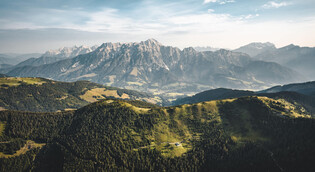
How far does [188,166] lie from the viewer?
18712cm

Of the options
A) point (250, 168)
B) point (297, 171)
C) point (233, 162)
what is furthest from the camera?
point (233, 162)

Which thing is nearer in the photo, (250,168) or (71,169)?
(250,168)

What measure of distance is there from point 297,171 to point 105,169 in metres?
182

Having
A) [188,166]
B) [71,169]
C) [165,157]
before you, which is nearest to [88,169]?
[71,169]

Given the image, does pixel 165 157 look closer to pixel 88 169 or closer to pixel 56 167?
pixel 88 169

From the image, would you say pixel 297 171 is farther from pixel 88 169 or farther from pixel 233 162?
pixel 88 169

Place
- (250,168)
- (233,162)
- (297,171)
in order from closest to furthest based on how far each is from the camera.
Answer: (297,171), (250,168), (233,162)

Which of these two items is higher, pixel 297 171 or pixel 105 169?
pixel 297 171

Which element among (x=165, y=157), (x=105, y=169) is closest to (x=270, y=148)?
(x=165, y=157)

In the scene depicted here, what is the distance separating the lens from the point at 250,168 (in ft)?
581

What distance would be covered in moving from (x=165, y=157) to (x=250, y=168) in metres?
85.6

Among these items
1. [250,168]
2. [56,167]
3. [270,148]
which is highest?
[270,148]

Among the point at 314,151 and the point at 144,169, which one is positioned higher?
the point at 314,151

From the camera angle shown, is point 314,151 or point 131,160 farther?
point 131,160
